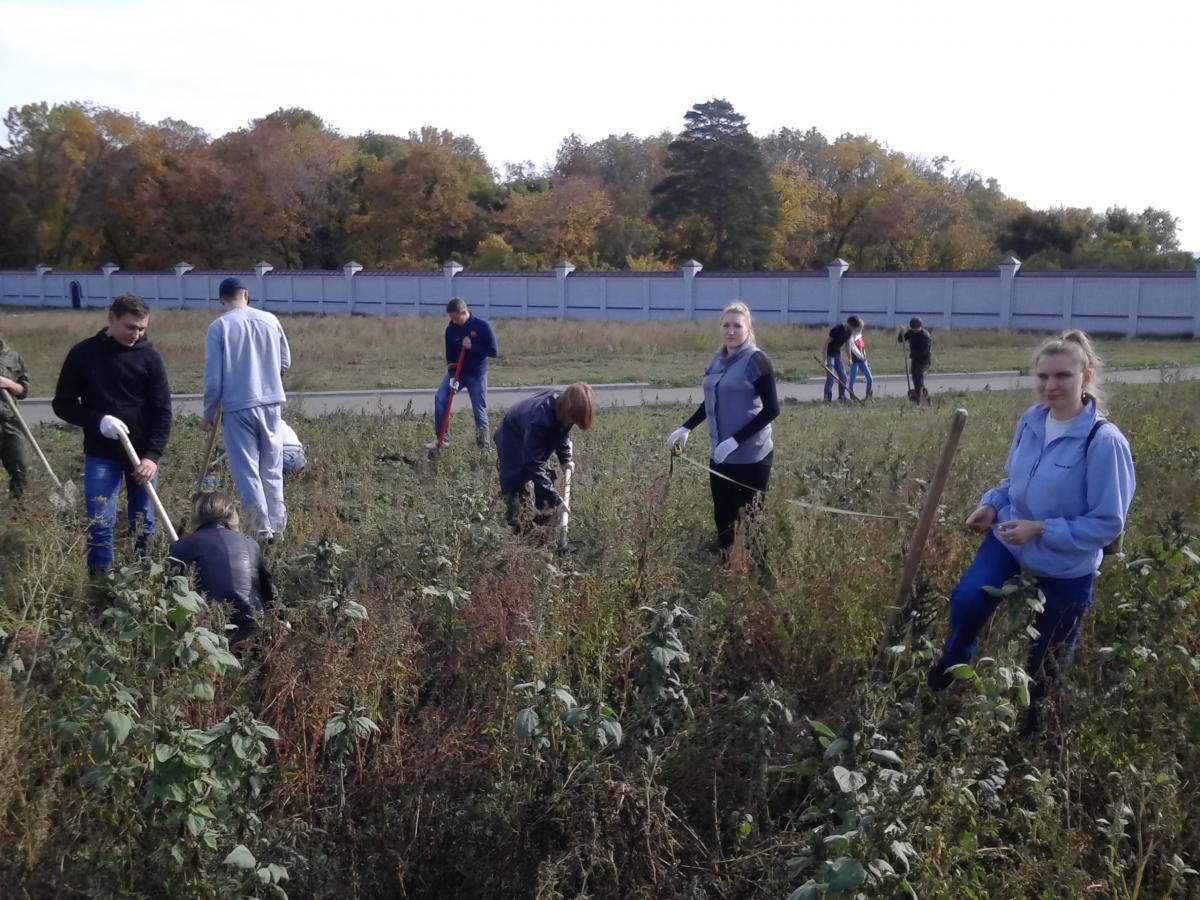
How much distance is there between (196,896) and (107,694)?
0.56 metres

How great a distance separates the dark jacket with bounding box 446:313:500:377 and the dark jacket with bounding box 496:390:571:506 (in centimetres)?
551

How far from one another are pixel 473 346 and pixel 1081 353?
7835 mm

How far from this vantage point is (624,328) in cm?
3061

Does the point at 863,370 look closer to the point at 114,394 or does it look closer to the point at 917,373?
the point at 917,373

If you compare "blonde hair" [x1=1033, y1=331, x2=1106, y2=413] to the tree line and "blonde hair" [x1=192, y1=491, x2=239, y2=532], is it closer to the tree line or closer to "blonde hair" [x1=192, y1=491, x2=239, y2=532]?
"blonde hair" [x1=192, y1=491, x2=239, y2=532]

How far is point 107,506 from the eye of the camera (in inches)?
224

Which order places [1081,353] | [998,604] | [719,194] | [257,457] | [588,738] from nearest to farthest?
[588,738]
[1081,353]
[998,604]
[257,457]
[719,194]

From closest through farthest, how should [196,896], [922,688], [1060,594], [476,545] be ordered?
[196,896], [922,688], [1060,594], [476,545]

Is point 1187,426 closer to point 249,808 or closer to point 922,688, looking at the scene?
point 922,688

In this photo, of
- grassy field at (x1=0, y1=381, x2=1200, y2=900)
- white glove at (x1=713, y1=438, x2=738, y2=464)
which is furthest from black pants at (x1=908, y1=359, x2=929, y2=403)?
grassy field at (x1=0, y1=381, x2=1200, y2=900)

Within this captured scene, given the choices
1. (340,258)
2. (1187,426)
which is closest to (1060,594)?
(1187,426)

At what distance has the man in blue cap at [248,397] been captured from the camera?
6.49 m

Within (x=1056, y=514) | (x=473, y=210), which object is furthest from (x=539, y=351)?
(x=473, y=210)

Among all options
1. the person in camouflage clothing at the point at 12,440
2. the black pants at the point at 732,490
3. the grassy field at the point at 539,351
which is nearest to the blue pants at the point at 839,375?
the grassy field at the point at 539,351
